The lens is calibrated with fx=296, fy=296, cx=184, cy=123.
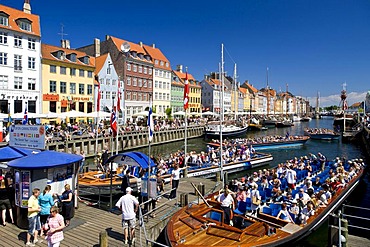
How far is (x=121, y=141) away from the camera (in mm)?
40000

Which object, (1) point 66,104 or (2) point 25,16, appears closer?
(2) point 25,16

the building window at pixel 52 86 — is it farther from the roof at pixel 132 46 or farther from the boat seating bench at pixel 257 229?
the boat seating bench at pixel 257 229

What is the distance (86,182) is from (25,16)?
37.1 m

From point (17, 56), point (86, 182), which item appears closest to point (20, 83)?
point (17, 56)

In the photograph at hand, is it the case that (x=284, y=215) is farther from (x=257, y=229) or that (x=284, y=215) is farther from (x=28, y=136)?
(x=28, y=136)

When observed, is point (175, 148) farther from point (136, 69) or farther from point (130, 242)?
point (130, 242)

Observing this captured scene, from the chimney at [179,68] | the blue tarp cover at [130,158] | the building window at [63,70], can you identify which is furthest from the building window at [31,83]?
the chimney at [179,68]

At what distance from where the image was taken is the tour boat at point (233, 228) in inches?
401

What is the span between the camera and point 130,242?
9.35 m

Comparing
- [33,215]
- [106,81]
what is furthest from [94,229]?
[106,81]

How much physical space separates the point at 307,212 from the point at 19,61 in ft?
138

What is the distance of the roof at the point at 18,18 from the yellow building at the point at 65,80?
10.6 feet

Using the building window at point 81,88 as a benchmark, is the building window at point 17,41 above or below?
above

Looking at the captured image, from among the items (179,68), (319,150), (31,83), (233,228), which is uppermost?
(179,68)
